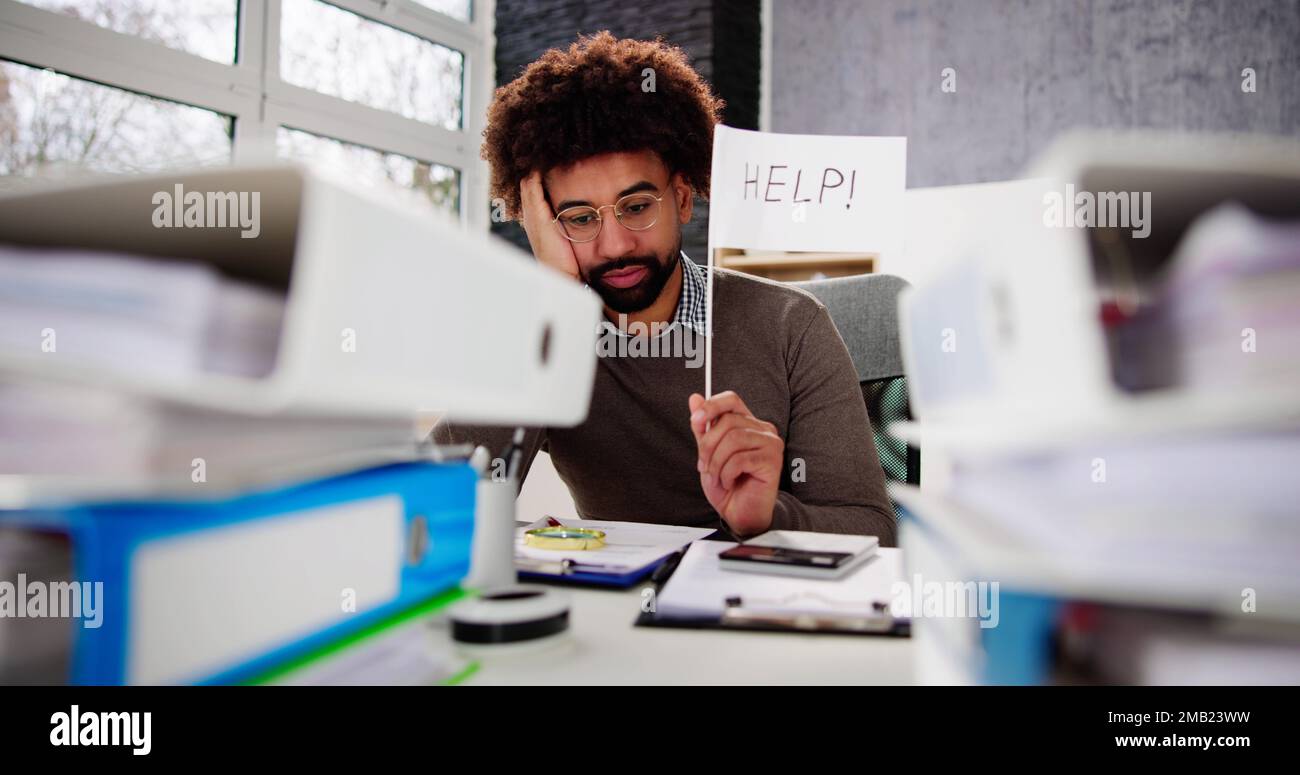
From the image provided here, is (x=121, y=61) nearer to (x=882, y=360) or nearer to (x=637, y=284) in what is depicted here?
(x=637, y=284)

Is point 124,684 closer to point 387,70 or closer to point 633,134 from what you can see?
point 633,134

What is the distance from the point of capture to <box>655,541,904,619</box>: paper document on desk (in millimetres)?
626

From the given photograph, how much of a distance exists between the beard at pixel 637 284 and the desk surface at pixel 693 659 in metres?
0.89

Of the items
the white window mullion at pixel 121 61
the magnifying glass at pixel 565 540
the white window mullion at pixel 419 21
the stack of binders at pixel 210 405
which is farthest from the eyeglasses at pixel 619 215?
the white window mullion at pixel 419 21

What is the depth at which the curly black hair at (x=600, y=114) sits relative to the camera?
57.9 inches

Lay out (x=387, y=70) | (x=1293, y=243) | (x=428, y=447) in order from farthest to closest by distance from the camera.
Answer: (x=387, y=70) < (x=428, y=447) < (x=1293, y=243)

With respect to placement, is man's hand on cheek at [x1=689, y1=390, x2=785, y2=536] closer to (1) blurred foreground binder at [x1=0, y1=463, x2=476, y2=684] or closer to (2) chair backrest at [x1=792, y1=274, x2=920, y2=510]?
(1) blurred foreground binder at [x1=0, y1=463, x2=476, y2=684]

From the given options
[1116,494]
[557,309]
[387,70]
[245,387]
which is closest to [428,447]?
[557,309]

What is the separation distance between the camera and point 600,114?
4.84 feet

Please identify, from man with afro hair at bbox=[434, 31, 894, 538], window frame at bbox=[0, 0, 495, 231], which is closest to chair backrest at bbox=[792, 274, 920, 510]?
man with afro hair at bbox=[434, 31, 894, 538]

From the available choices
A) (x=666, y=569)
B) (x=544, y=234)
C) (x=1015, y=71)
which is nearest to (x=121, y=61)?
(x=544, y=234)

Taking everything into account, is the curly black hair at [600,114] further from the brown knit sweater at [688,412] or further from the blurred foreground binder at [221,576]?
the blurred foreground binder at [221,576]
